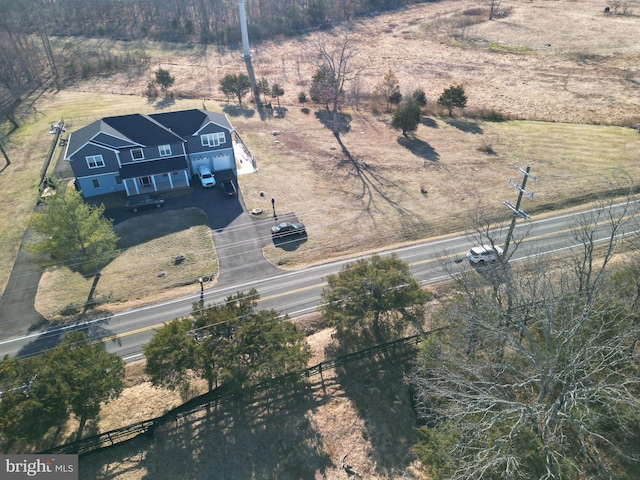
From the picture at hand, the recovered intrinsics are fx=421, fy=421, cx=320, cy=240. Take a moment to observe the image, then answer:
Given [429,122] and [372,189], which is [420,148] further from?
[372,189]

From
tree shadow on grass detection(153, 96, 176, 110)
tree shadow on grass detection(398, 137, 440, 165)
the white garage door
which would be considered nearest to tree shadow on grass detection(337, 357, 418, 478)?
the white garage door

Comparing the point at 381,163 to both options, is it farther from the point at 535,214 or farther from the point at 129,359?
the point at 129,359

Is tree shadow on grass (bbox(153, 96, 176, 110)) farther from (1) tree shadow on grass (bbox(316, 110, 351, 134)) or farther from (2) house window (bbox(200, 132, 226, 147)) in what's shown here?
(1) tree shadow on grass (bbox(316, 110, 351, 134))

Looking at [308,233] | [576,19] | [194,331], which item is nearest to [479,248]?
[308,233]

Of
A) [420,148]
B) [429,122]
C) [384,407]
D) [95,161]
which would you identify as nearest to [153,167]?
[95,161]

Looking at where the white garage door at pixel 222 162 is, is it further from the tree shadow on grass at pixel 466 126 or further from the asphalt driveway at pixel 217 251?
the tree shadow on grass at pixel 466 126
